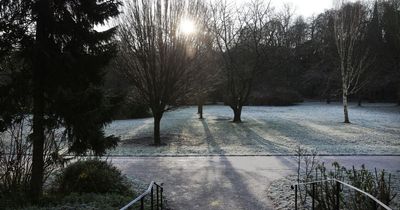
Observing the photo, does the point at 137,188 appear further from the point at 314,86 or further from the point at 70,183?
the point at 314,86

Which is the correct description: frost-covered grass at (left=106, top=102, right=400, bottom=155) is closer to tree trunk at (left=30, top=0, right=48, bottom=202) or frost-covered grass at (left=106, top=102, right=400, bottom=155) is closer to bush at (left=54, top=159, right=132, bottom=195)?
bush at (left=54, top=159, right=132, bottom=195)

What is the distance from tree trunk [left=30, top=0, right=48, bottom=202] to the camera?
609 centimetres

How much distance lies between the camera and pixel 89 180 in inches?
272

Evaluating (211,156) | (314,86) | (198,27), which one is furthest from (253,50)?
(314,86)

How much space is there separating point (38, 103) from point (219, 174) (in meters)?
5.34

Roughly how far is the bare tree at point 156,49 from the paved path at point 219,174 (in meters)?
4.19

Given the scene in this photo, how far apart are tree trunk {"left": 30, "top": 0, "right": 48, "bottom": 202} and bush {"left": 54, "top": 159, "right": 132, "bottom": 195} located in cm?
66

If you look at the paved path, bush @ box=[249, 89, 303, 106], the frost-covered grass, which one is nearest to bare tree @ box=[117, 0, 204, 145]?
the frost-covered grass

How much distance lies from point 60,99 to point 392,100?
54.4 m

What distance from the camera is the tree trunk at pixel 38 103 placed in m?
6.09

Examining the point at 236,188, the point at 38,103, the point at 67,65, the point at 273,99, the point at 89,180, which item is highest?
the point at 67,65

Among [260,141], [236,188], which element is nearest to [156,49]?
[260,141]

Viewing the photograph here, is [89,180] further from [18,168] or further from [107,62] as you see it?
[107,62]

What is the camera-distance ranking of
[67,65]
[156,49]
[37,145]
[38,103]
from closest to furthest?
[67,65] < [38,103] < [37,145] < [156,49]
